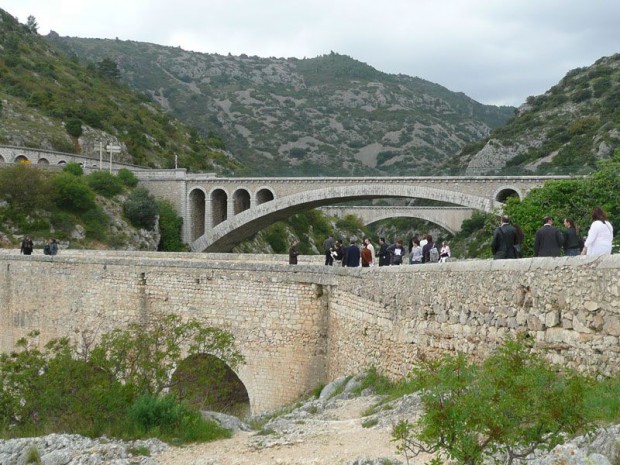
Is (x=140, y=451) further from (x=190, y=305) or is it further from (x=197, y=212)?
(x=197, y=212)

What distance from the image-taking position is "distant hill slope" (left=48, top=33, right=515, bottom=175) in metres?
132

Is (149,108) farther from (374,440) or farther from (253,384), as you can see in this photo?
(374,440)

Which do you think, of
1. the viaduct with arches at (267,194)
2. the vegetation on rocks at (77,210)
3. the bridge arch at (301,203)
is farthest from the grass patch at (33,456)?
the bridge arch at (301,203)

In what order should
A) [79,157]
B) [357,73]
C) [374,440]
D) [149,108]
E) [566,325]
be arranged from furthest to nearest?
[357,73] < [149,108] < [79,157] < [374,440] < [566,325]

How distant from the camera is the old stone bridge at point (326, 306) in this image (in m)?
6.65

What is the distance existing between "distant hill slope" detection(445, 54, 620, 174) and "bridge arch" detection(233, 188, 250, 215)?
16844mm

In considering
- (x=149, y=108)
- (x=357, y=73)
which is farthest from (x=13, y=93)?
(x=357, y=73)

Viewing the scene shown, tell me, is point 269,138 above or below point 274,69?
below

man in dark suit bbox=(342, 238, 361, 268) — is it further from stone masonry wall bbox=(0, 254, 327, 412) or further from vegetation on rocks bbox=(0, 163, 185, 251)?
vegetation on rocks bbox=(0, 163, 185, 251)

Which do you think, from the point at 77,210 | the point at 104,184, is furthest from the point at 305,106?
the point at 77,210

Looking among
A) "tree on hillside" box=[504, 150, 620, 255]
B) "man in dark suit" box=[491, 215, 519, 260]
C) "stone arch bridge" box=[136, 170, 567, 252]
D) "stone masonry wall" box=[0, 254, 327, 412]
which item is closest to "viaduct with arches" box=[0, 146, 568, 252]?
"stone arch bridge" box=[136, 170, 567, 252]

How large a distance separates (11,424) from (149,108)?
74353 mm

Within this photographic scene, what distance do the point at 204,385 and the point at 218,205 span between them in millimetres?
35281

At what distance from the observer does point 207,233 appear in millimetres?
45156
